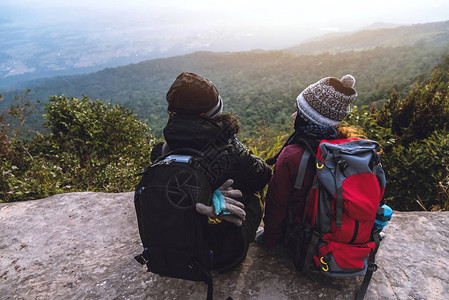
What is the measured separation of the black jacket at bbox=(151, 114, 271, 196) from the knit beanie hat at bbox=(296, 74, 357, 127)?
61cm

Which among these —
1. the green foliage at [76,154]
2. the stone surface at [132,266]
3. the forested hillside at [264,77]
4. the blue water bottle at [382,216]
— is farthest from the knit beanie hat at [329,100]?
the forested hillside at [264,77]

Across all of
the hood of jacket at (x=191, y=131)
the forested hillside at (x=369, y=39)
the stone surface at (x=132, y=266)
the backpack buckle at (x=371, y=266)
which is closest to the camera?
the hood of jacket at (x=191, y=131)

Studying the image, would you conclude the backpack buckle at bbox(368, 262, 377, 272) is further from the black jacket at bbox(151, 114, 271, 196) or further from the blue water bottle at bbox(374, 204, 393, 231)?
the black jacket at bbox(151, 114, 271, 196)

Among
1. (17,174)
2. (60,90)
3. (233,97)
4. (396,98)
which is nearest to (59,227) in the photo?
(17,174)

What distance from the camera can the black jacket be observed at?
158 centimetres

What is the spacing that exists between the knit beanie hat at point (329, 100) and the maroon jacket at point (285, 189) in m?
0.28

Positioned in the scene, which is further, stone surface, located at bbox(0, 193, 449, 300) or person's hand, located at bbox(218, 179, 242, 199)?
stone surface, located at bbox(0, 193, 449, 300)

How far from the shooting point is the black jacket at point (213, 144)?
62.1 inches

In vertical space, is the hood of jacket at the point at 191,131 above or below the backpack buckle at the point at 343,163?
above

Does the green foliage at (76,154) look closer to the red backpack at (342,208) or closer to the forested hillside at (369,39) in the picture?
the red backpack at (342,208)

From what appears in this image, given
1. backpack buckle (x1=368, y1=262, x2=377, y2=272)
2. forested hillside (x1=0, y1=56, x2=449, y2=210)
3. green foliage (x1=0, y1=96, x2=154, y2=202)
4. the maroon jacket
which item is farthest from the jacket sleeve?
green foliage (x1=0, y1=96, x2=154, y2=202)

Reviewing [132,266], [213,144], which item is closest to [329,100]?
[213,144]

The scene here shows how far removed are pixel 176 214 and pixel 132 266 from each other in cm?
125

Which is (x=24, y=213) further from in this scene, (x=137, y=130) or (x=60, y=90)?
(x=60, y=90)
